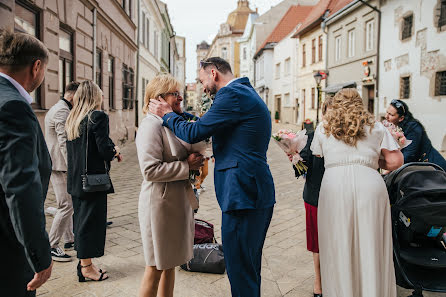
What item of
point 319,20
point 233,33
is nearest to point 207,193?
point 319,20

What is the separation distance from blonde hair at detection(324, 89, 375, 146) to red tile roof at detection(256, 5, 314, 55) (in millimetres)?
40759

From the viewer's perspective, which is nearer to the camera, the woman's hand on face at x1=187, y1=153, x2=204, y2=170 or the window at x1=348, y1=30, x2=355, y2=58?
the woman's hand on face at x1=187, y1=153, x2=204, y2=170

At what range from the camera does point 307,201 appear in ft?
12.4

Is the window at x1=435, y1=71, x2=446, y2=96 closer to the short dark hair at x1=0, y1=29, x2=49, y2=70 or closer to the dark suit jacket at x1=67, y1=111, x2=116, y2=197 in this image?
the dark suit jacket at x1=67, y1=111, x2=116, y2=197

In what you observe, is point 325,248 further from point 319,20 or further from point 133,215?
point 319,20

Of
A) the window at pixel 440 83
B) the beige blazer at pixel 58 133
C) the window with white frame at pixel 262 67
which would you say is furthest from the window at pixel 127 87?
the window with white frame at pixel 262 67

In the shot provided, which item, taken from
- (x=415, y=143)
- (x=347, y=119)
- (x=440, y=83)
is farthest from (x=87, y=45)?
(x=440, y=83)

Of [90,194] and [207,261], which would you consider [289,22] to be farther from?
[90,194]

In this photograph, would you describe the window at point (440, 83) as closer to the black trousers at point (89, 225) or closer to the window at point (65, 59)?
the window at point (65, 59)

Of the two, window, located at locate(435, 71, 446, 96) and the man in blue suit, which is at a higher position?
window, located at locate(435, 71, 446, 96)

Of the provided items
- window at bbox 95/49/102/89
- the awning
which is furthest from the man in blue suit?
the awning

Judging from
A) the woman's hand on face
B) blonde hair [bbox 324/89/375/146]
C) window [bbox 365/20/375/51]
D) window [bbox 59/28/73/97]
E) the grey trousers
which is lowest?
the grey trousers

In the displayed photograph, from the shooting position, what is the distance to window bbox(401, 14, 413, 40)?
A: 16.2m

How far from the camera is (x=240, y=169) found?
99.3 inches
